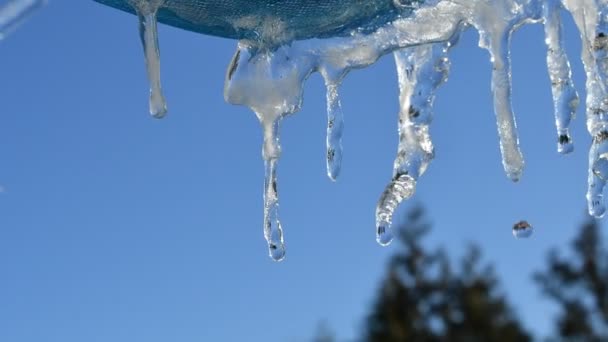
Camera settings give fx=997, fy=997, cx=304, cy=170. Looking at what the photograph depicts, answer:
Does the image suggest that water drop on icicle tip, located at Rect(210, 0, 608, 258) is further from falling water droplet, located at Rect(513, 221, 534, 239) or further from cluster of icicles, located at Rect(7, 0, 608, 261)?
falling water droplet, located at Rect(513, 221, 534, 239)

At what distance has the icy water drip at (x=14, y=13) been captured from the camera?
93.8 inches

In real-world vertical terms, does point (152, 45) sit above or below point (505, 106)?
above

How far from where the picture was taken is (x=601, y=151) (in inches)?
103

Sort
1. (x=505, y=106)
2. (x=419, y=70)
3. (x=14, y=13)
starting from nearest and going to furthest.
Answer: (x=14, y=13) < (x=505, y=106) < (x=419, y=70)

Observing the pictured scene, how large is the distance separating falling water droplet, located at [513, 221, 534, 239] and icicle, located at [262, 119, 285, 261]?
875mm

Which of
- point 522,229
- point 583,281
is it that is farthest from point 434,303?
point 522,229

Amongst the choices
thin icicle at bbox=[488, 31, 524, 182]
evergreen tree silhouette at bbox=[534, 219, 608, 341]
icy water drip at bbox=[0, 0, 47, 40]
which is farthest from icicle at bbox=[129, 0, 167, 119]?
evergreen tree silhouette at bbox=[534, 219, 608, 341]

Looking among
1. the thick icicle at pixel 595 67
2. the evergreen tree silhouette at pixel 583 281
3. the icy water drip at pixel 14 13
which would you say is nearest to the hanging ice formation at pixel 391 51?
the thick icicle at pixel 595 67

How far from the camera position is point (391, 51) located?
2.84 meters

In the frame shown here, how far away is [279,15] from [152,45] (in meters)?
0.34

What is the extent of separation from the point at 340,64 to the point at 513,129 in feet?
1.72

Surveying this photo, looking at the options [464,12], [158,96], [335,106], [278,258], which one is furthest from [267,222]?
[464,12]

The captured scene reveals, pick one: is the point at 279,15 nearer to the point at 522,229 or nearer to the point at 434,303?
the point at 522,229

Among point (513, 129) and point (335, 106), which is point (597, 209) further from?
A: point (335, 106)
